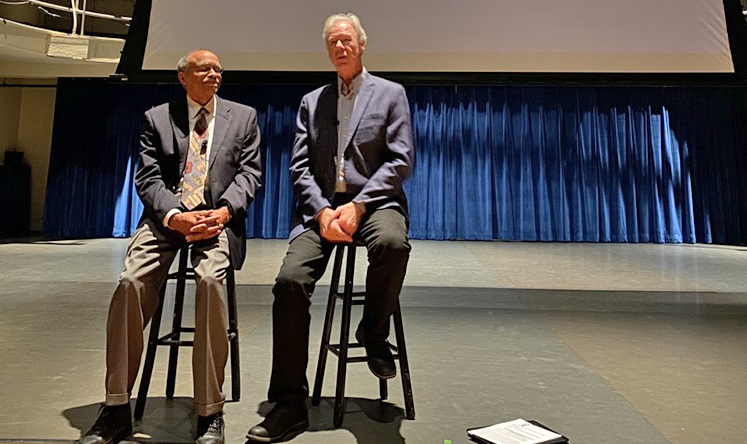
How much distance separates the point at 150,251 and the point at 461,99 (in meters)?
8.10

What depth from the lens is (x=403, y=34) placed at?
369 centimetres

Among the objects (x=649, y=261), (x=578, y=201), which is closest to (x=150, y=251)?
(x=649, y=261)

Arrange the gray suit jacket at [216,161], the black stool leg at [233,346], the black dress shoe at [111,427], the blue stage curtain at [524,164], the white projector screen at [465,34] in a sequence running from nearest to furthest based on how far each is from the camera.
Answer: the black dress shoe at [111,427] < the gray suit jacket at [216,161] < the black stool leg at [233,346] < the white projector screen at [465,34] < the blue stage curtain at [524,164]

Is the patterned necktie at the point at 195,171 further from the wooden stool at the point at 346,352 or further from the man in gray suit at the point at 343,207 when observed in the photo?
the wooden stool at the point at 346,352

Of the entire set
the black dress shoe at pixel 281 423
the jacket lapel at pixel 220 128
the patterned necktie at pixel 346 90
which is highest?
the patterned necktie at pixel 346 90

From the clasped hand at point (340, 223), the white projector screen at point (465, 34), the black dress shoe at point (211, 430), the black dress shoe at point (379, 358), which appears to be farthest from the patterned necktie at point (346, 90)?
the white projector screen at point (465, 34)

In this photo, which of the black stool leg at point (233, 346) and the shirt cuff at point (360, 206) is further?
the black stool leg at point (233, 346)

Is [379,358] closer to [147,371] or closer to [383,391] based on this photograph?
[383,391]

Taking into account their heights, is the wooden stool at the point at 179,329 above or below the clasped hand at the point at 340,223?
below

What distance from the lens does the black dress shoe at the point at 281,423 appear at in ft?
5.16

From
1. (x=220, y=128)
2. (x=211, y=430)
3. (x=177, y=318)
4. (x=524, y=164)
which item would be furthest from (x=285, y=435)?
(x=524, y=164)

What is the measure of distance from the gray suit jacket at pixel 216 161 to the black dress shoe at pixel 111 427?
1.75 ft

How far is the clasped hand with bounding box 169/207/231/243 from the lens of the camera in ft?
5.61

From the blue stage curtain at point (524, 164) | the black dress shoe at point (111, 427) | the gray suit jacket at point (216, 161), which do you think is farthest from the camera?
the blue stage curtain at point (524, 164)
